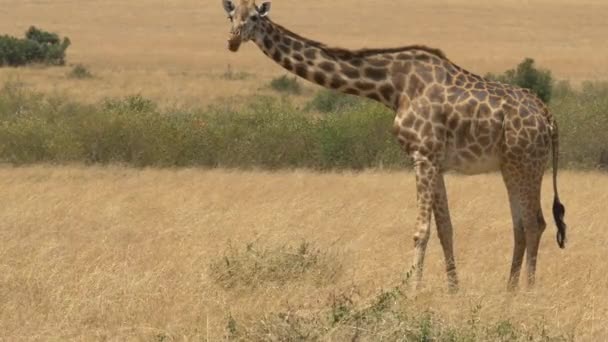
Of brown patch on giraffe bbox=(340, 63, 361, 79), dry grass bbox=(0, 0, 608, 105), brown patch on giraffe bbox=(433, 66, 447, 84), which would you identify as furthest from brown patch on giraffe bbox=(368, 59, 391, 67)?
dry grass bbox=(0, 0, 608, 105)

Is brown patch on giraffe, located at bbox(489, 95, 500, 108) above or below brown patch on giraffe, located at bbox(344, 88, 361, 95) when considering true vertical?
above

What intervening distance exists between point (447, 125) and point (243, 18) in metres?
1.85

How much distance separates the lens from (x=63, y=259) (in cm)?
1155

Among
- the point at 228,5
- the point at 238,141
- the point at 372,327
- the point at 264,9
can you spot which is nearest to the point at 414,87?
the point at 264,9

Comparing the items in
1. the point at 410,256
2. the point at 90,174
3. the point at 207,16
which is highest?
the point at 410,256

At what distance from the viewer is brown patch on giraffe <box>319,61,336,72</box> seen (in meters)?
10.8

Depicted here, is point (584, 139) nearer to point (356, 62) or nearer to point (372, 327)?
point (356, 62)

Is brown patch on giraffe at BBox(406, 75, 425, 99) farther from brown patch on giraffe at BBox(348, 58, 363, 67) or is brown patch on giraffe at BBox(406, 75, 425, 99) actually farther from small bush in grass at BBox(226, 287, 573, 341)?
small bush in grass at BBox(226, 287, 573, 341)

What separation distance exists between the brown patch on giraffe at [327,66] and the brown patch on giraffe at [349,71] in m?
0.07

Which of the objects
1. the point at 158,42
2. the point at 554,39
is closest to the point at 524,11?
the point at 554,39

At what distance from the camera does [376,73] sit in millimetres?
A: 10703

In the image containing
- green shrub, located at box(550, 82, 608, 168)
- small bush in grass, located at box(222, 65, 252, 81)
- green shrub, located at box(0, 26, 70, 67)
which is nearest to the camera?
green shrub, located at box(550, 82, 608, 168)

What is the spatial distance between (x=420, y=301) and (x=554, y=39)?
7128cm

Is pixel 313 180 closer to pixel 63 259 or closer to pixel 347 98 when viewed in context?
pixel 63 259
